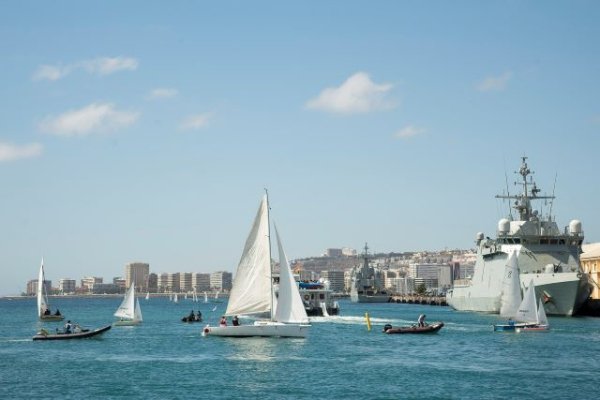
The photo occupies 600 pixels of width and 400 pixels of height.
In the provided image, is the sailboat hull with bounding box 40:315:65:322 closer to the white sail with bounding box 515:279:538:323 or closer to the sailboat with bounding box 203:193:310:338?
the sailboat with bounding box 203:193:310:338

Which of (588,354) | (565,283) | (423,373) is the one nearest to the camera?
(423,373)

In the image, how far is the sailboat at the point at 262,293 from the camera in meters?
60.2

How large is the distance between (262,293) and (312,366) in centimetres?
1422

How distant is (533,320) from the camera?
72125 millimetres

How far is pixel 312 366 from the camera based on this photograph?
154 ft

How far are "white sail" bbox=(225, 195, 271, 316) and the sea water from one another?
2.50 m

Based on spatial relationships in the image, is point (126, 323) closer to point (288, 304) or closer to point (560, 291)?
point (288, 304)

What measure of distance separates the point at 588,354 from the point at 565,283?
118ft

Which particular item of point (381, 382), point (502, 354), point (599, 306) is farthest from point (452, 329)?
point (381, 382)

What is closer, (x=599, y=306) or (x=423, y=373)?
(x=423, y=373)

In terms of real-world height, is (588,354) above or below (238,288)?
below

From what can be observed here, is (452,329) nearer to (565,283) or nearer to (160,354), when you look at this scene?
(565,283)

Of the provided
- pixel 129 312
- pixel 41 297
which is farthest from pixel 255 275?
pixel 41 297

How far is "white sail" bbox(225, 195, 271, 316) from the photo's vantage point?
199 ft
